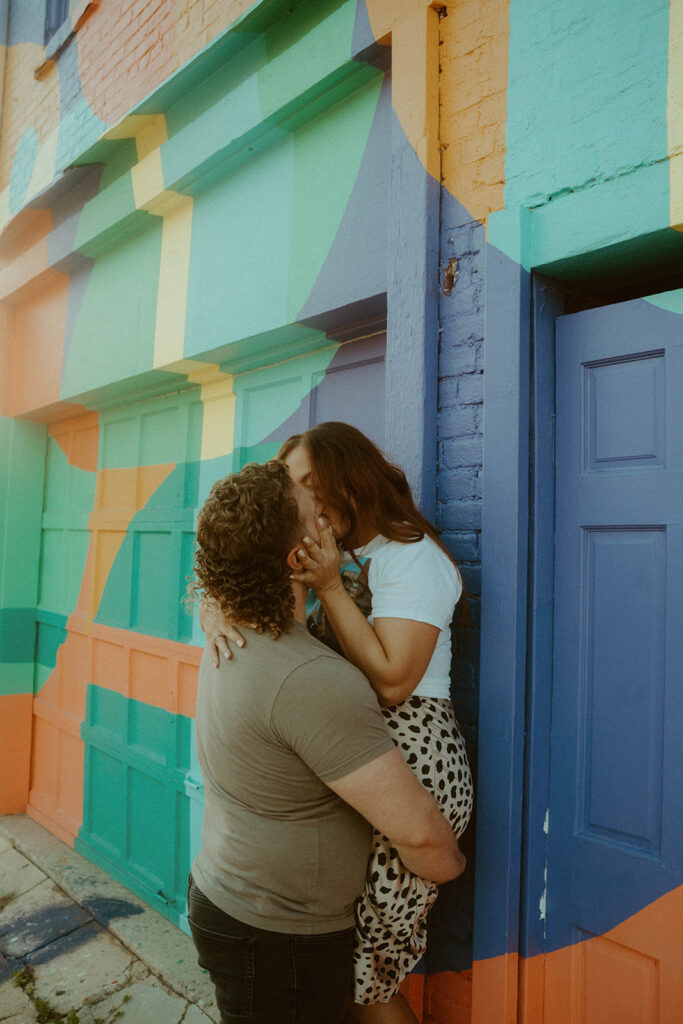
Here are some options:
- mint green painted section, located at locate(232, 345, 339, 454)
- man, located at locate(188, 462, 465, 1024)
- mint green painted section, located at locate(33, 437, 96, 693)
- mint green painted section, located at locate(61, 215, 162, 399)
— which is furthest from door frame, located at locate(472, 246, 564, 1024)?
mint green painted section, located at locate(33, 437, 96, 693)

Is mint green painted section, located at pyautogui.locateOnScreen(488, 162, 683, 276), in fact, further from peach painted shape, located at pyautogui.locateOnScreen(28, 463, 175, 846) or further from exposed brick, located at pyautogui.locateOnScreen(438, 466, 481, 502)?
peach painted shape, located at pyautogui.locateOnScreen(28, 463, 175, 846)

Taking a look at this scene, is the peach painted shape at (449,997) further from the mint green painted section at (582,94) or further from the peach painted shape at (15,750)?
the peach painted shape at (15,750)

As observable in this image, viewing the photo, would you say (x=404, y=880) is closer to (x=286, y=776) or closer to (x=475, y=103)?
(x=286, y=776)

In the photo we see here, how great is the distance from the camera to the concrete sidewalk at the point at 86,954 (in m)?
2.90

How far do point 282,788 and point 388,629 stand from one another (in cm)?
44

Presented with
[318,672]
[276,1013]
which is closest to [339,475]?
[318,672]

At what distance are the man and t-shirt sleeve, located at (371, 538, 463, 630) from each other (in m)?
0.26

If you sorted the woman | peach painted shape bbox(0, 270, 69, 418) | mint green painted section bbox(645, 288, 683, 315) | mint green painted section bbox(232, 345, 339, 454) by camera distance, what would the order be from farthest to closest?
peach painted shape bbox(0, 270, 69, 418) → mint green painted section bbox(232, 345, 339, 454) → mint green painted section bbox(645, 288, 683, 315) → the woman

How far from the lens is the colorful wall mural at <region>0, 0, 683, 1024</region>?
1847 mm

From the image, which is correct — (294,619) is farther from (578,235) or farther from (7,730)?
(7,730)

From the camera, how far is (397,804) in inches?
54.4

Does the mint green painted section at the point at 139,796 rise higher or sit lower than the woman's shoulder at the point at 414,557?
lower

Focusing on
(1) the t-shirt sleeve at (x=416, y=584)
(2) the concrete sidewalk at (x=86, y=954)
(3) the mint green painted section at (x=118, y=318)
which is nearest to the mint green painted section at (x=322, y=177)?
(3) the mint green painted section at (x=118, y=318)

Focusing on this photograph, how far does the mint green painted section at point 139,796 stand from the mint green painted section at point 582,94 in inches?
116
